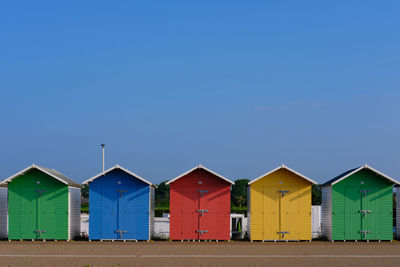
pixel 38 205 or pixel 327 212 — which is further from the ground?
pixel 38 205

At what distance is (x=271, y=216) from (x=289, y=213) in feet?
2.72

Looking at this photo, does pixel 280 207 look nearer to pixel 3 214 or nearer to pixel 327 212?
pixel 327 212

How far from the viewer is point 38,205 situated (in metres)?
25.9

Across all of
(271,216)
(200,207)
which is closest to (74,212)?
(200,207)

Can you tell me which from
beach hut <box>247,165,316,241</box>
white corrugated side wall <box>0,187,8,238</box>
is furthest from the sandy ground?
white corrugated side wall <box>0,187,8,238</box>

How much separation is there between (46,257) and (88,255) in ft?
4.60

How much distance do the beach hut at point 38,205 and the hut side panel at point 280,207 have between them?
8.58 meters

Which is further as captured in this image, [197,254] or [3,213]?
[3,213]

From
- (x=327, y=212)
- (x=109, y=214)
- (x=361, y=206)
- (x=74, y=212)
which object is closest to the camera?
(x=109, y=214)

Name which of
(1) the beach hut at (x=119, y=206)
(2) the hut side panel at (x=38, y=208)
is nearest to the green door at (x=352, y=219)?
(1) the beach hut at (x=119, y=206)

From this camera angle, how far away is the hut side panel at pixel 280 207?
2584 centimetres

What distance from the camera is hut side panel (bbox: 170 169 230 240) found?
25812mm

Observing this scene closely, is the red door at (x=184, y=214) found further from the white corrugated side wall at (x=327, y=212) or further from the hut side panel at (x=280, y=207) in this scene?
the white corrugated side wall at (x=327, y=212)

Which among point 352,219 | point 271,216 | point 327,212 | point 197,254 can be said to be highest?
point 327,212
